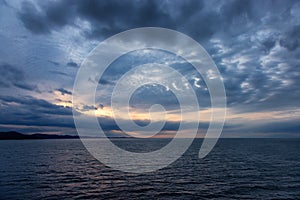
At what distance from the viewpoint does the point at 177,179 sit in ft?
132

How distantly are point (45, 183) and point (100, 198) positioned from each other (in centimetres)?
1357

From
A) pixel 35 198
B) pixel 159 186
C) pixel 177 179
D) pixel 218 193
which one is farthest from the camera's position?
pixel 177 179

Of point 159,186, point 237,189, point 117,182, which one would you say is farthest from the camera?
point 117,182

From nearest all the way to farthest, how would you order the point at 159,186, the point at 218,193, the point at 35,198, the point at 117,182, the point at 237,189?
the point at 35,198
the point at 218,193
the point at 237,189
the point at 159,186
the point at 117,182

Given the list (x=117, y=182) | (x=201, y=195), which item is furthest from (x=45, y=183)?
(x=201, y=195)

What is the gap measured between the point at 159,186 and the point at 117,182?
24.1ft

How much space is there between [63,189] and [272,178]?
35.0m

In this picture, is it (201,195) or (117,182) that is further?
(117,182)

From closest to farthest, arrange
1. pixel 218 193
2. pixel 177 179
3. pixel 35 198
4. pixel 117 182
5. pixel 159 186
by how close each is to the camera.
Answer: pixel 35 198
pixel 218 193
pixel 159 186
pixel 117 182
pixel 177 179

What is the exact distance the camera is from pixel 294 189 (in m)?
32.9

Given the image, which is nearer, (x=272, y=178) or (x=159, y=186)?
(x=159, y=186)

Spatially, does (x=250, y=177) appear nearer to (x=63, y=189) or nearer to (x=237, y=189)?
(x=237, y=189)

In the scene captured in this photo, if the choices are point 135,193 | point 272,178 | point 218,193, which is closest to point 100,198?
point 135,193

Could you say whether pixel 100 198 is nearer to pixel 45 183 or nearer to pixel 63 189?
pixel 63 189
